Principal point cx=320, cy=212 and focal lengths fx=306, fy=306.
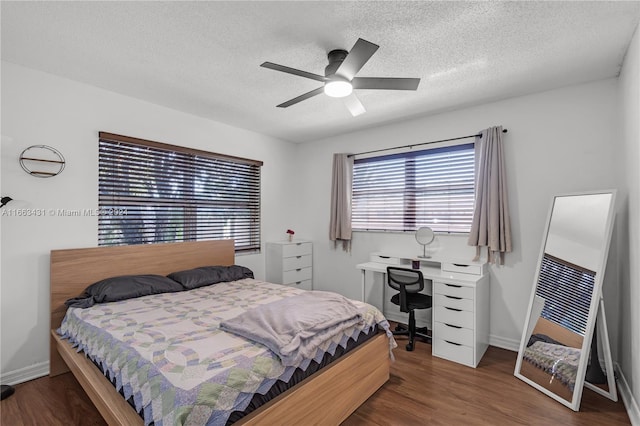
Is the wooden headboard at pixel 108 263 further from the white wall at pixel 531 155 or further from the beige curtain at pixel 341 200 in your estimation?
the white wall at pixel 531 155

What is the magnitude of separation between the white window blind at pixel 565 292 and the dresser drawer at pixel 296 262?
2928 millimetres

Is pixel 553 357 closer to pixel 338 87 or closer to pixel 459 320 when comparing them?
pixel 459 320

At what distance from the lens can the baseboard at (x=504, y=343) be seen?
A: 3131mm

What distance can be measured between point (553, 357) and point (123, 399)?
9.78ft

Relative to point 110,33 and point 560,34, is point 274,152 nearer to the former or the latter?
point 110,33

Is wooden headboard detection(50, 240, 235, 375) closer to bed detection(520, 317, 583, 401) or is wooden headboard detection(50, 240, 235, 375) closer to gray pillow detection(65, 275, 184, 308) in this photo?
gray pillow detection(65, 275, 184, 308)

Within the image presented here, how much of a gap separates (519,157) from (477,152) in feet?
1.30

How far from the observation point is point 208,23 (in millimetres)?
1957

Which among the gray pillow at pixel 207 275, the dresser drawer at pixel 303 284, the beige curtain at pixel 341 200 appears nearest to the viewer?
the gray pillow at pixel 207 275

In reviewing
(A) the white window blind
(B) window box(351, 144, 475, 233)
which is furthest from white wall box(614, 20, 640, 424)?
(B) window box(351, 144, 475, 233)

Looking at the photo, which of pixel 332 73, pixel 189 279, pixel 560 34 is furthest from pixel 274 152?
pixel 560 34

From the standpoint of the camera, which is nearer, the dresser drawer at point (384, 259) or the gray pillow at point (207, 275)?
the gray pillow at point (207, 275)

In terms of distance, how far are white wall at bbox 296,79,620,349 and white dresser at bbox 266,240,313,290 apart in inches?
54.6

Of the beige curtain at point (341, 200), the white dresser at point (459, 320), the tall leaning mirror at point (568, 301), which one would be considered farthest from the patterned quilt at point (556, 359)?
the beige curtain at point (341, 200)
